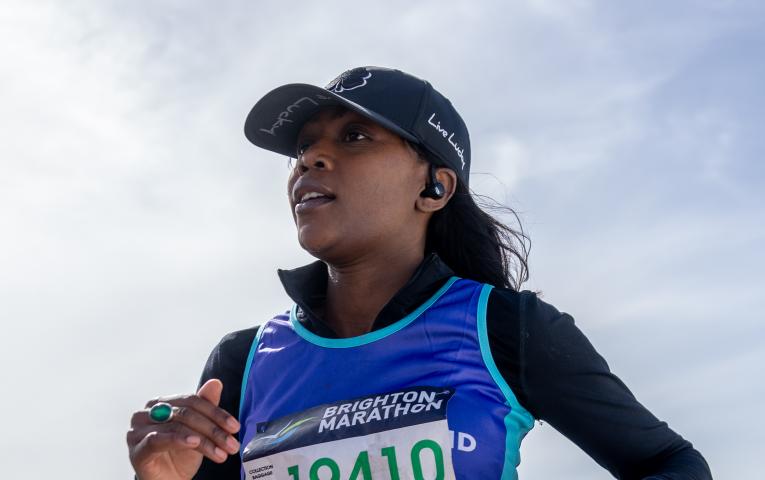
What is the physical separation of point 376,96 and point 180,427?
183 cm

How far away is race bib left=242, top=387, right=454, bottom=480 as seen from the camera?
4.25m

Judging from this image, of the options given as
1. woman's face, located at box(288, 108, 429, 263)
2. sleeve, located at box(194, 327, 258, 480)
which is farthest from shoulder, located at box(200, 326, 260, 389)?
woman's face, located at box(288, 108, 429, 263)

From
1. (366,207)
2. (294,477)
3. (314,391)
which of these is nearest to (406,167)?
(366,207)

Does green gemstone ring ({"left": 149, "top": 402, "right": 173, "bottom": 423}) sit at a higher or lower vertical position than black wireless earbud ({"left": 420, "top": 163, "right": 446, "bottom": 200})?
lower

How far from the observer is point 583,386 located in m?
4.43

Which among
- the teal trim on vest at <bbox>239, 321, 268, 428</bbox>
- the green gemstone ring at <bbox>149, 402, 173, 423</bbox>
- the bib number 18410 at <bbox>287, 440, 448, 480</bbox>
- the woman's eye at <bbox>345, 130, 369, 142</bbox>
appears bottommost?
the bib number 18410 at <bbox>287, 440, 448, 480</bbox>

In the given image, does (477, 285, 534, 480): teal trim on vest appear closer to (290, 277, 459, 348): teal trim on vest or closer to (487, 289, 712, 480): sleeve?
(487, 289, 712, 480): sleeve

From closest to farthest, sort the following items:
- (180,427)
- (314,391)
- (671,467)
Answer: (180,427) < (671,467) < (314,391)

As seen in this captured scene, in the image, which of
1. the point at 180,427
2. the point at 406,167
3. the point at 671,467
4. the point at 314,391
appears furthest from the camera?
the point at 406,167

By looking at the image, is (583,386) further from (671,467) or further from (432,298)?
(432,298)

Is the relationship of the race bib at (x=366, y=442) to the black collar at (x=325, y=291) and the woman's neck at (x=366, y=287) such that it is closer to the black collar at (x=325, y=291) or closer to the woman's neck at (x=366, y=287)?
the black collar at (x=325, y=291)

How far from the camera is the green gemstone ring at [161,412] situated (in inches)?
155

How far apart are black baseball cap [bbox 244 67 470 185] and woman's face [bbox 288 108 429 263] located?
0.26 ft

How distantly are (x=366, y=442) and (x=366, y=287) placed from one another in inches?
35.7
